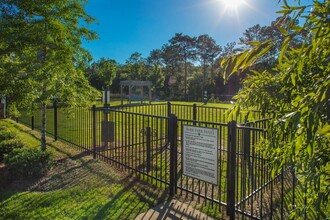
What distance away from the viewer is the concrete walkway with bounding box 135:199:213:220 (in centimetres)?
333

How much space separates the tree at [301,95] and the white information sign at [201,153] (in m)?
1.42

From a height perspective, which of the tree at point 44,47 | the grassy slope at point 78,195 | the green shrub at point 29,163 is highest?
the tree at point 44,47

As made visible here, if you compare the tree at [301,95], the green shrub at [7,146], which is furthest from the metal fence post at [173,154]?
the green shrub at [7,146]

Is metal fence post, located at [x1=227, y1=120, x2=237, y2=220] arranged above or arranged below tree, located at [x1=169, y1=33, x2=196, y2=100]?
below

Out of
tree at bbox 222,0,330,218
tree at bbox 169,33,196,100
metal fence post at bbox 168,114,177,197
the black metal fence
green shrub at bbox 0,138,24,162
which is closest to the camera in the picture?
tree at bbox 222,0,330,218

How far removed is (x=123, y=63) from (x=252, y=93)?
53.3m

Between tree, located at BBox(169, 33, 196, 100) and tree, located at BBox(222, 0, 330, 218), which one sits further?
tree, located at BBox(169, 33, 196, 100)

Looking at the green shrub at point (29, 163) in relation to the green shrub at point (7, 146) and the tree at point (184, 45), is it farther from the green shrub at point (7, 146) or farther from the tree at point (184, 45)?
the tree at point (184, 45)

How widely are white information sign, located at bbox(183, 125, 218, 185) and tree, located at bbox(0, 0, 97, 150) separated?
2886 millimetres

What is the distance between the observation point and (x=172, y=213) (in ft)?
11.3

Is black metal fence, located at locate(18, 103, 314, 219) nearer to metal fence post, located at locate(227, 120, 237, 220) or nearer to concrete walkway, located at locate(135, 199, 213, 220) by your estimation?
metal fence post, located at locate(227, 120, 237, 220)

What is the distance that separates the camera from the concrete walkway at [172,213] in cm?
333

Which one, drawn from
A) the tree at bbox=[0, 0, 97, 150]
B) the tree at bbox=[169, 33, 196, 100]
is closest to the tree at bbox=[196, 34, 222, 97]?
the tree at bbox=[169, 33, 196, 100]

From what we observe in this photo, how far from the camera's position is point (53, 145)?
7.27 meters
